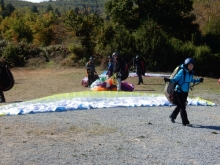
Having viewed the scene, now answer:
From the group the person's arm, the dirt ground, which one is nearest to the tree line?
the dirt ground

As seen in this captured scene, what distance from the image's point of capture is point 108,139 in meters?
7.95

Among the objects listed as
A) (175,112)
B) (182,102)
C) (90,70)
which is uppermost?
(182,102)

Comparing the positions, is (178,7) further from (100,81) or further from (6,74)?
(6,74)

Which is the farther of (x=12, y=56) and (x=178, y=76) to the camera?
(x=12, y=56)

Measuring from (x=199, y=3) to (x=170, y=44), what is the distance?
106ft

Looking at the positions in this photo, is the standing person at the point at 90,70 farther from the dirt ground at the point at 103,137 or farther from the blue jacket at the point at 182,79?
the blue jacket at the point at 182,79

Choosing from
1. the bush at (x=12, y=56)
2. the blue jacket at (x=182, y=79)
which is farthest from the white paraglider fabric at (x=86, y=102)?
the bush at (x=12, y=56)

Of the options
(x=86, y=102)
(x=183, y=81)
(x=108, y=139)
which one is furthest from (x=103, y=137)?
(x=86, y=102)

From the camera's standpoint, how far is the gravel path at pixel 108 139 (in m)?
6.59

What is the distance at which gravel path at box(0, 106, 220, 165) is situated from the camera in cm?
659

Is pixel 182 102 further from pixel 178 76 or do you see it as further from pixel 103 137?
pixel 103 137

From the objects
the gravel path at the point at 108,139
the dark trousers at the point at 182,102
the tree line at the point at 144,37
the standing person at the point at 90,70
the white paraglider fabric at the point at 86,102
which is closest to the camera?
the gravel path at the point at 108,139

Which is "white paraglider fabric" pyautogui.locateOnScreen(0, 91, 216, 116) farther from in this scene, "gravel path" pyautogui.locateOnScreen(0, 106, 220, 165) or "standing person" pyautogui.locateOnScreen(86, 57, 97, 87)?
"standing person" pyautogui.locateOnScreen(86, 57, 97, 87)

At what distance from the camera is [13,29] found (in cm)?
6162
